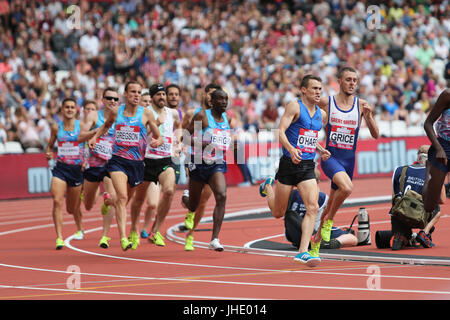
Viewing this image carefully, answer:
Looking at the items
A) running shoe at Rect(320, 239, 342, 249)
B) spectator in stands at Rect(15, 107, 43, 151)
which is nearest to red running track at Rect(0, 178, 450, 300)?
running shoe at Rect(320, 239, 342, 249)

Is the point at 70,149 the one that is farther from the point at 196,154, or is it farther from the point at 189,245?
the point at 189,245

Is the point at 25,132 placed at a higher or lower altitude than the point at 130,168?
lower

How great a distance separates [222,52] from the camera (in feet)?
93.0

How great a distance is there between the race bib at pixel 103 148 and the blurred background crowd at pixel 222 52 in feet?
23.4

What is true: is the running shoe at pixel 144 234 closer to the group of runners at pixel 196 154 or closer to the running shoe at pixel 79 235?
the group of runners at pixel 196 154

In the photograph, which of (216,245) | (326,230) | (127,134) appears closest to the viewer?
(326,230)

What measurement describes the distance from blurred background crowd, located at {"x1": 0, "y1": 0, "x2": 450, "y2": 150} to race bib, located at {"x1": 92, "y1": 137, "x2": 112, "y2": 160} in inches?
281

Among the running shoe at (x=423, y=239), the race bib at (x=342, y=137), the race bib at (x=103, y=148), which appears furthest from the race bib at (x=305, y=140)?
the race bib at (x=103, y=148)

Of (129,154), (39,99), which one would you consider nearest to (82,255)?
(129,154)

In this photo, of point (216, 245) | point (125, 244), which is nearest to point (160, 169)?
point (125, 244)

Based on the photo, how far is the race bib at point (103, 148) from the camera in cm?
1425

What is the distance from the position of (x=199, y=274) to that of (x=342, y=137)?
9.94ft
